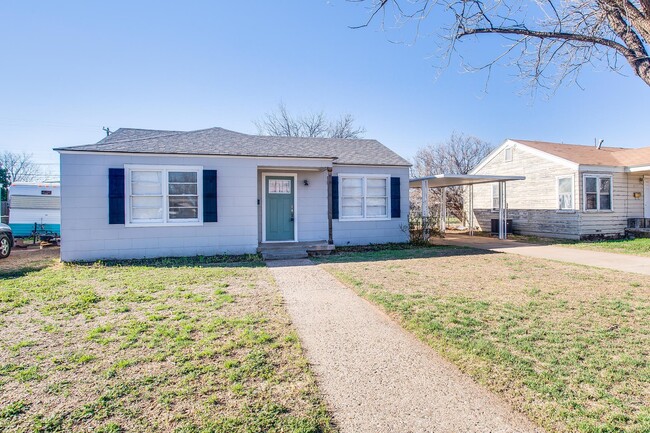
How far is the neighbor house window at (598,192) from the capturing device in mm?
14250

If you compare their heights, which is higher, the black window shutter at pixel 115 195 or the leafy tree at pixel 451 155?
the leafy tree at pixel 451 155

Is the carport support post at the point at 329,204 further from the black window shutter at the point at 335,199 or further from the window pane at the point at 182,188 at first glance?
the window pane at the point at 182,188

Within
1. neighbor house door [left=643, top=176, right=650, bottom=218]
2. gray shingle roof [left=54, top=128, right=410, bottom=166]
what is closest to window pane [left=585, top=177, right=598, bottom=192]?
neighbor house door [left=643, top=176, right=650, bottom=218]

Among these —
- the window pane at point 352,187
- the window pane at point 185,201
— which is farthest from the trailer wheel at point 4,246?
the window pane at point 352,187

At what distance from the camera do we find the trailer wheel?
1044 centimetres

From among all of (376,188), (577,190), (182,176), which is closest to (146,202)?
(182,176)

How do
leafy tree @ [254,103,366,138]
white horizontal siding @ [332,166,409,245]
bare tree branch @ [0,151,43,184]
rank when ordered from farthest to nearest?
1. bare tree branch @ [0,151,43,184]
2. leafy tree @ [254,103,366,138]
3. white horizontal siding @ [332,166,409,245]

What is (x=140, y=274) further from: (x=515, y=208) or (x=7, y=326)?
(x=515, y=208)

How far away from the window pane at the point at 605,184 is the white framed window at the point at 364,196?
9.61 meters

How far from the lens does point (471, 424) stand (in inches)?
90.3

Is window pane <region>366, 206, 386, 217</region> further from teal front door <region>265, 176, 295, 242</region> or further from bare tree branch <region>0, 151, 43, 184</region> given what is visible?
bare tree branch <region>0, 151, 43, 184</region>

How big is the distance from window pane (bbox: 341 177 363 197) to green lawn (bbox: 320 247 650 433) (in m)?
4.15

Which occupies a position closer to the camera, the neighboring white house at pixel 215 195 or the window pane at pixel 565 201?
the neighboring white house at pixel 215 195

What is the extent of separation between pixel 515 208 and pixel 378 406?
1732 cm
